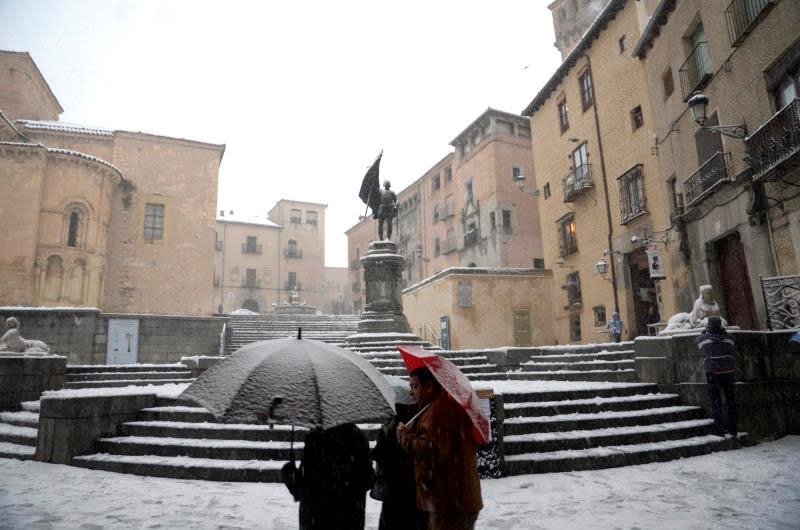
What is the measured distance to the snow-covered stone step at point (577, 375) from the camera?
33.3 ft

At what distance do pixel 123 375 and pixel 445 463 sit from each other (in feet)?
38.8

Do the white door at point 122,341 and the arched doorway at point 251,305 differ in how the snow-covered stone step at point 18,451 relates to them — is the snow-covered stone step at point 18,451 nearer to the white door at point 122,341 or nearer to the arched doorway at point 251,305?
the white door at point 122,341

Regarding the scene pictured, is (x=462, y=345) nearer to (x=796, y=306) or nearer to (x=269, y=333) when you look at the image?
(x=269, y=333)

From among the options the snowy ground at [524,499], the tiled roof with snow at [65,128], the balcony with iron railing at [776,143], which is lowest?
the snowy ground at [524,499]

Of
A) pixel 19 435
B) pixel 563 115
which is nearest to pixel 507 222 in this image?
pixel 563 115

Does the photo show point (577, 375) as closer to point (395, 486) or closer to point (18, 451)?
point (395, 486)

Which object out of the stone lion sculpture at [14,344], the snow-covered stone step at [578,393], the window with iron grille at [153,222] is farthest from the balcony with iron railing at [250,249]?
the snow-covered stone step at [578,393]

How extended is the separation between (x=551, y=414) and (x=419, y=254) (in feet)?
111

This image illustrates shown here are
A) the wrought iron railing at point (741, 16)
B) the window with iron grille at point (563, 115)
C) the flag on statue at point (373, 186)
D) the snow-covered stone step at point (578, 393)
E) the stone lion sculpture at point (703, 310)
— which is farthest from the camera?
the window with iron grille at point (563, 115)

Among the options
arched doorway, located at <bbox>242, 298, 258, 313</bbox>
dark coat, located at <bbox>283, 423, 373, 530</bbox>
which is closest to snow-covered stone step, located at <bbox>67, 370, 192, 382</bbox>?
dark coat, located at <bbox>283, 423, 373, 530</bbox>

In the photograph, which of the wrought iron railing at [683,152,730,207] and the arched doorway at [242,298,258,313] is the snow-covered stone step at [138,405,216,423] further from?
the arched doorway at [242,298,258,313]

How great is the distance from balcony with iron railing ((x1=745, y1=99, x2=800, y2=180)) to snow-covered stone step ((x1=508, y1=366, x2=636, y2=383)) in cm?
550

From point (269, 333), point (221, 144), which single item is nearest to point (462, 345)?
point (269, 333)

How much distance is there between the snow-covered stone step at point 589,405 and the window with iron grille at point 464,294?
14.4 meters
